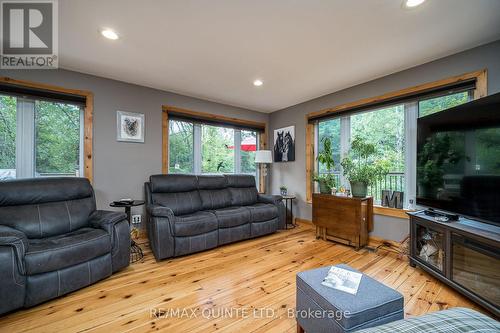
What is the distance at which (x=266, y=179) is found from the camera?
5.13 m

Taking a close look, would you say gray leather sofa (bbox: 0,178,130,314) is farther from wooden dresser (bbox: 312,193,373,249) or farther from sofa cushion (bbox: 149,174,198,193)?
wooden dresser (bbox: 312,193,373,249)

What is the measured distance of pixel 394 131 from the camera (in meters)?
3.10

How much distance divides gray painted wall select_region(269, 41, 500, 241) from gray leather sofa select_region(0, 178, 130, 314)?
10.4 ft

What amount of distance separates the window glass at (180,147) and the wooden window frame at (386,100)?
89.7 inches

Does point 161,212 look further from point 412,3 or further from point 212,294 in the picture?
point 412,3

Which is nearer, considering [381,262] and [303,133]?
[381,262]

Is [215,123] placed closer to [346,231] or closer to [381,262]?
[346,231]

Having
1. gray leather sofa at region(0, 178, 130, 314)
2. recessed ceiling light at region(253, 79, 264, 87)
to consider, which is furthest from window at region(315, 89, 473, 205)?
gray leather sofa at region(0, 178, 130, 314)

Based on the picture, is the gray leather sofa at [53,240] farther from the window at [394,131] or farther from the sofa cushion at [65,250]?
the window at [394,131]

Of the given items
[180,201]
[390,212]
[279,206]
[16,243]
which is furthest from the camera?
[279,206]

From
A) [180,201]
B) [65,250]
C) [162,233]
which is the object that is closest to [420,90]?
[180,201]

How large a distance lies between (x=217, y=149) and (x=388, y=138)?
2977 millimetres

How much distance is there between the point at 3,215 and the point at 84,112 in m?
1.58

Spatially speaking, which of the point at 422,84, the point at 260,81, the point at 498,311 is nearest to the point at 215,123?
the point at 260,81
